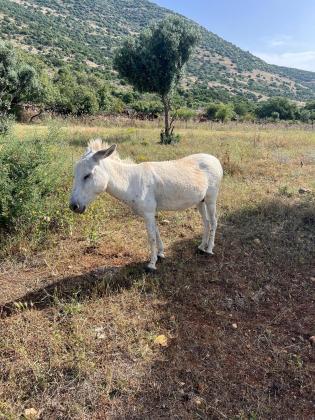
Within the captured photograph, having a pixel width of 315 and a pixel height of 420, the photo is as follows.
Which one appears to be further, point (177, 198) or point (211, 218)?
point (211, 218)

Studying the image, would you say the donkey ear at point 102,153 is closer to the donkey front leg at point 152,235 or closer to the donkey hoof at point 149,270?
the donkey front leg at point 152,235

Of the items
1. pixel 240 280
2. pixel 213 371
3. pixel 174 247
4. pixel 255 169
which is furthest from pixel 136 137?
pixel 213 371

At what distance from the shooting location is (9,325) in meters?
4.20

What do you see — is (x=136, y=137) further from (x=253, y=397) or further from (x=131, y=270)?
(x=253, y=397)

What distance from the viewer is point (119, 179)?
16.3 feet

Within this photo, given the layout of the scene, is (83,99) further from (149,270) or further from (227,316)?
(227,316)

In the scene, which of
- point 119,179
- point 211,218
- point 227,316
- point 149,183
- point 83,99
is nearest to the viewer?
point 227,316

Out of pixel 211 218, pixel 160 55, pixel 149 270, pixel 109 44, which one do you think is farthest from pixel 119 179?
pixel 109 44

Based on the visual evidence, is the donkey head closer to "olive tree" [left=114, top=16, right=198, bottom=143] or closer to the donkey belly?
the donkey belly

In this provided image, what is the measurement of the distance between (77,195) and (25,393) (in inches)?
88.1

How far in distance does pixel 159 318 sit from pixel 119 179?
1897 millimetres

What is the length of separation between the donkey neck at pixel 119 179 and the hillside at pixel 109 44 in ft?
224

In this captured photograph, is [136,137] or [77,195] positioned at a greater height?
[77,195]

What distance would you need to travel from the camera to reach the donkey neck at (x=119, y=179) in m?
4.90
